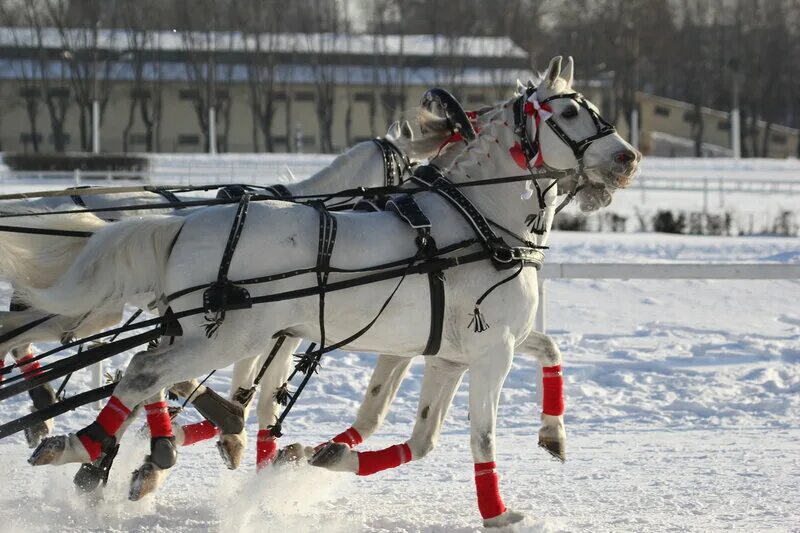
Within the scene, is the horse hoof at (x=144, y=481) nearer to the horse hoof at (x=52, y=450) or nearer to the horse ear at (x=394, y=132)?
the horse hoof at (x=52, y=450)

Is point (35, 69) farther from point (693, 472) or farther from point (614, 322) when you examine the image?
point (693, 472)

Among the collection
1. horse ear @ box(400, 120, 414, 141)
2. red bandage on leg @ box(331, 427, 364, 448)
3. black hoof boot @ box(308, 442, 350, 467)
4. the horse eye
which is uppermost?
the horse eye

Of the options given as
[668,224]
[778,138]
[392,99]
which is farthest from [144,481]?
[778,138]

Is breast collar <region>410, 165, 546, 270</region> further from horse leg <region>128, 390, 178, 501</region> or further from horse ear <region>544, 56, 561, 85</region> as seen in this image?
horse leg <region>128, 390, 178, 501</region>

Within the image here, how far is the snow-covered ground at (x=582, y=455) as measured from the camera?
662cm

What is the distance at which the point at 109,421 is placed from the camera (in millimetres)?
5875

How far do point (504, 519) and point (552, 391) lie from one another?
1.13m

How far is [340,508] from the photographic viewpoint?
6.95 meters

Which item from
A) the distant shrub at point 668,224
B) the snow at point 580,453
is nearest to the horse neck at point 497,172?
the snow at point 580,453

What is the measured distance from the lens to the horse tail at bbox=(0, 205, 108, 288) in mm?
6098

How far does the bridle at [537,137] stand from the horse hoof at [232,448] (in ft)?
6.80

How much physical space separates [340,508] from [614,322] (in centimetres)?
649

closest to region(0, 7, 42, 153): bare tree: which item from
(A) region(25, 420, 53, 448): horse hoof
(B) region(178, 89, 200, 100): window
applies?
(B) region(178, 89, 200, 100): window

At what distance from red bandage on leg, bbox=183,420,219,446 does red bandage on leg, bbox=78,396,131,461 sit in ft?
4.76
